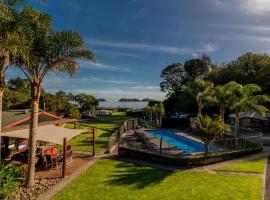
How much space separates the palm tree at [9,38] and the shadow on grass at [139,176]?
891 cm

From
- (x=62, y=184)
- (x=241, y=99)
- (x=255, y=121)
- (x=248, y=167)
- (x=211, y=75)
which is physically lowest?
(x=62, y=184)

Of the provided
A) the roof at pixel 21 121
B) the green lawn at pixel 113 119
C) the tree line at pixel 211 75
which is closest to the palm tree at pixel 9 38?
the roof at pixel 21 121

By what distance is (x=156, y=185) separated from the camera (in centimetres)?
1483

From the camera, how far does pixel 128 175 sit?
16.7m

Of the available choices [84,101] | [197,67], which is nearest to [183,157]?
[197,67]

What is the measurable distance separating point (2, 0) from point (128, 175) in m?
12.7

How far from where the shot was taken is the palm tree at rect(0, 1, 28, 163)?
1105 cm

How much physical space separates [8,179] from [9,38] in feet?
24.3

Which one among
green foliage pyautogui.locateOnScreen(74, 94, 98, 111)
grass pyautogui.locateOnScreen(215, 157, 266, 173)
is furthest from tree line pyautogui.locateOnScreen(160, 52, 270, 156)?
green foliage pyautogui.locateOnScreen(74, 94, 98, 111)

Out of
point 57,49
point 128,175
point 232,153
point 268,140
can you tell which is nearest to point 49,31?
point 57,49

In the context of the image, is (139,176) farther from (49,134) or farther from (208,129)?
(49,134)

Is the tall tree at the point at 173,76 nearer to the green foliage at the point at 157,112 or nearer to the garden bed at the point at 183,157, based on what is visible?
the green foliage at the point at 157,112

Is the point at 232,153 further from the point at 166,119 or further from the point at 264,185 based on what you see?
the point at 166,119

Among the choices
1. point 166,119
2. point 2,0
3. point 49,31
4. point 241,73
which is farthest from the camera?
point 241,73
